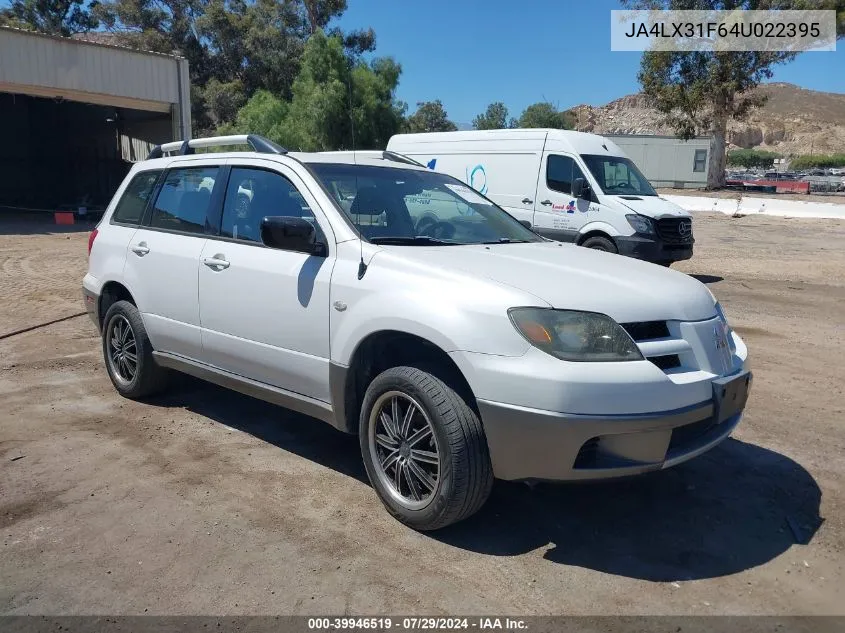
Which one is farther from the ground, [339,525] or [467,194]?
[467,194]

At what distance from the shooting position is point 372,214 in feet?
13.8

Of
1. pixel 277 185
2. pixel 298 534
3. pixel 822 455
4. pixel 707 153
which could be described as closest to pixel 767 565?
pixel 822 455

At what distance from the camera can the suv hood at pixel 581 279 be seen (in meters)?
3.32

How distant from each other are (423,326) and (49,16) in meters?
62.7

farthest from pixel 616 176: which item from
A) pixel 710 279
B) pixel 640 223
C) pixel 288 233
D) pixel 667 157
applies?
pixel 667 157

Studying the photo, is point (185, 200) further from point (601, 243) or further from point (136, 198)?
point (601, 243)

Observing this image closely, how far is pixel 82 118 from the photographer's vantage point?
30.2m

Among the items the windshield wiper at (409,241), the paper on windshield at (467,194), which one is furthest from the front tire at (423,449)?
the paper on windshield at (467,194)

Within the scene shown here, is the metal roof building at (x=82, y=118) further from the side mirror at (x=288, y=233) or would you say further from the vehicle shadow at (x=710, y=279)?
the side mirror at (x=288, y=233)

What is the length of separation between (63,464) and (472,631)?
2906mm

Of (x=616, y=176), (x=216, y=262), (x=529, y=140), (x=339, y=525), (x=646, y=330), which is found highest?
(x=529, y=140)

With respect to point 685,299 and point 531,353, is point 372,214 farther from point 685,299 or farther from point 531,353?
point 685,299

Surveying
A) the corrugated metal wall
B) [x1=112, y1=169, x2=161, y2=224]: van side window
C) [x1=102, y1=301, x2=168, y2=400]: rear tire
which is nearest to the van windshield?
[x1=112, y1=169, x2=161, y2=224]: van side window

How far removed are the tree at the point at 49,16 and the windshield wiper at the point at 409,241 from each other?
59032 mm
